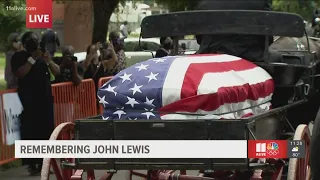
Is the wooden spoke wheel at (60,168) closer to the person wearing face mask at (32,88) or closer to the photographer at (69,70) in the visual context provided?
the person wearing face mask at (32,88)

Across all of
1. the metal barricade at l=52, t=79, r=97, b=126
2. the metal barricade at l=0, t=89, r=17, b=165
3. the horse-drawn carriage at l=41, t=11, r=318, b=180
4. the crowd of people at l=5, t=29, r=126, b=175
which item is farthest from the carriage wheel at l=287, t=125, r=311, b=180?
the metal barricade at l=52, t=79, r=97, b=126

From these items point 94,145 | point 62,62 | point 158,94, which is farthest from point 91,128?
point 62,62

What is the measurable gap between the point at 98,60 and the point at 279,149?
7.86 m

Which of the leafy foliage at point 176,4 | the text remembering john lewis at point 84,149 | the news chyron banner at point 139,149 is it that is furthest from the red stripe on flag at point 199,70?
the leafy foliage at point 176,4

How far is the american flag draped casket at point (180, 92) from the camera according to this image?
18.1ft

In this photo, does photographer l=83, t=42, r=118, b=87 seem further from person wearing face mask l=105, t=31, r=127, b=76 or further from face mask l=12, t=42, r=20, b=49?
face mask l=12, t=42, r=20, b=49

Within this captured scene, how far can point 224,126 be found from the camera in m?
5.36

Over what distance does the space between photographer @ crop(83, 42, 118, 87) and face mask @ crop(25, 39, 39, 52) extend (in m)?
2.59

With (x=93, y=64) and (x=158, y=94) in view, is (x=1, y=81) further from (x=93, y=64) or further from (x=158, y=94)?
(x=158, y=94)

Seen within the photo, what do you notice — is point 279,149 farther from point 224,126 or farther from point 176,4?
point 176,4

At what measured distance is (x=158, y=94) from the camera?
5.55 m

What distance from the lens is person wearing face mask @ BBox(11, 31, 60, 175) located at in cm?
992

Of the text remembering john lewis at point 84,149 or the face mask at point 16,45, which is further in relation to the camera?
the face mask at point 16,45

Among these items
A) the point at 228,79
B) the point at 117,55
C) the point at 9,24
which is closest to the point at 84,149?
the point at 228,79
